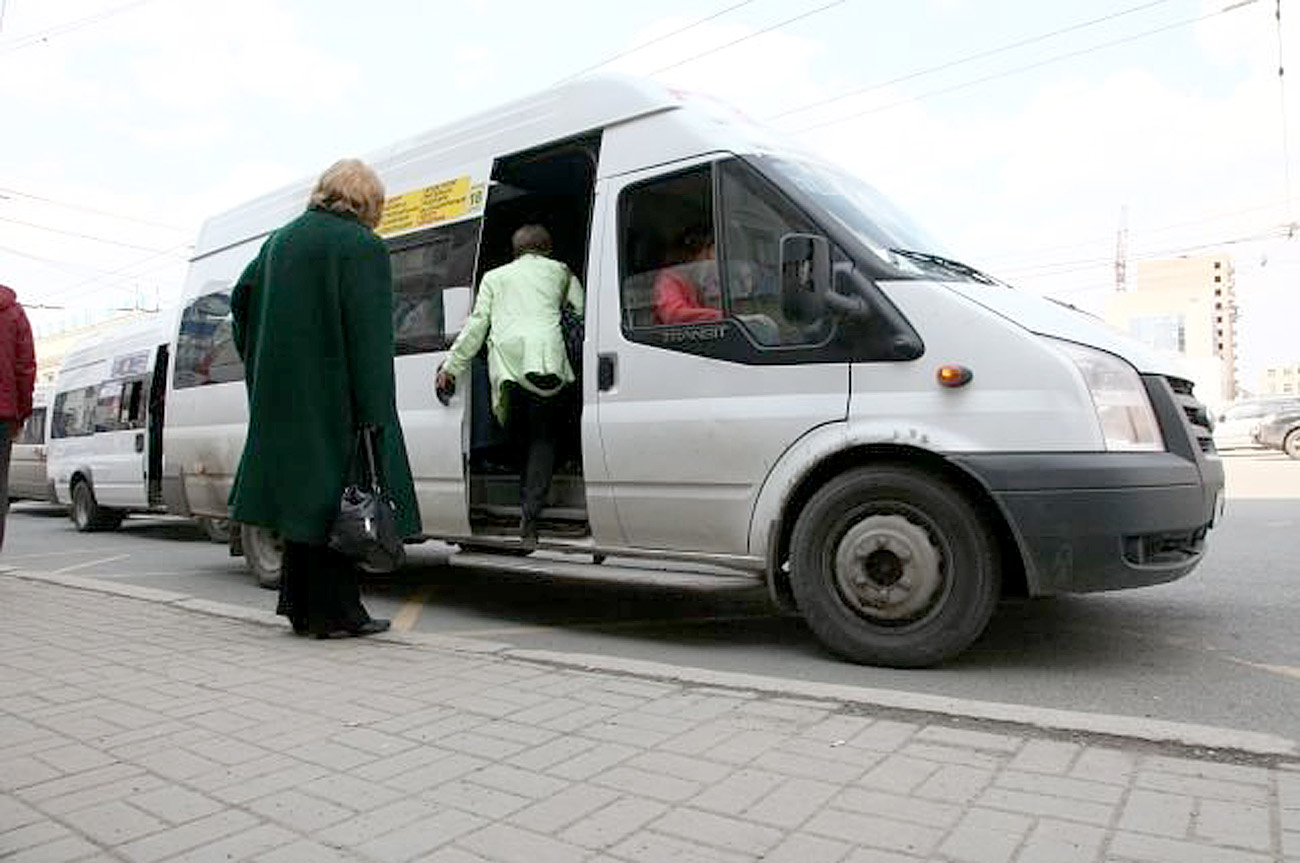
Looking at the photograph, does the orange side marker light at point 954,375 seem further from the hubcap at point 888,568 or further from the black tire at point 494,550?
the black tire at point 494,550

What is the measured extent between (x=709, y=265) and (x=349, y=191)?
177cm

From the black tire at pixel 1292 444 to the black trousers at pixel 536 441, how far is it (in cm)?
2375

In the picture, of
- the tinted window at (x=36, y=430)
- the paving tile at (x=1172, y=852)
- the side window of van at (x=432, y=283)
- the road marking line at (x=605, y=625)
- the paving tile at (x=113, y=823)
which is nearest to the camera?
the paving tile at (x=1172, y=852)

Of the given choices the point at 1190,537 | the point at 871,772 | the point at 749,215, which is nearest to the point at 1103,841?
the point at 871,772

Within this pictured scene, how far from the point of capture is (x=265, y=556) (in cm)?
723

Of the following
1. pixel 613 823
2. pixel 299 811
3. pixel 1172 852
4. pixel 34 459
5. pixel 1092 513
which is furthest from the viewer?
pixel 34 459

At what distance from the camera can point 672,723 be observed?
132 inches

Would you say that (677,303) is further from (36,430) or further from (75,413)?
(36,430)

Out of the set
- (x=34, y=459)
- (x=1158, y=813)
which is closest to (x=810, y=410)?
(x=1158, y=813)

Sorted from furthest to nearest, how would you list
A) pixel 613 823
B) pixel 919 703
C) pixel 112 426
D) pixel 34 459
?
1. pixel 34 459
2. pixel 112 426
3. pixel 919 703
4. pixel 613 823

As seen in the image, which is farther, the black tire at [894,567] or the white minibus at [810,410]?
the black tire at [894,567]

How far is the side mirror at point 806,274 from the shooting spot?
13.6 ft

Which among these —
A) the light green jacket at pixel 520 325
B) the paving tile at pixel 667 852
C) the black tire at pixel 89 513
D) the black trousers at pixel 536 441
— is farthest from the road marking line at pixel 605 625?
the black tire at pixel 89 513

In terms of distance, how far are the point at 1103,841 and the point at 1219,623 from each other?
3159 mm
